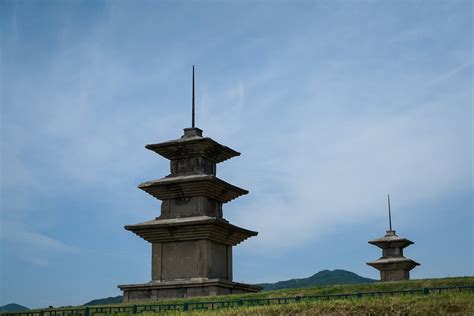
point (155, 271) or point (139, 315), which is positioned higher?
point (155, 271)

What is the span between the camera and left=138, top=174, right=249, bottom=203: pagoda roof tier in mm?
29359

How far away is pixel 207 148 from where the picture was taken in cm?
3042

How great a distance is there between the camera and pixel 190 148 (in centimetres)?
3048

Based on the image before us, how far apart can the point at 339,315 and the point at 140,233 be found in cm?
1589

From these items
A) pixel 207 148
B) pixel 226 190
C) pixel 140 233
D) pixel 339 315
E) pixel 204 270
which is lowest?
pixel 339 315

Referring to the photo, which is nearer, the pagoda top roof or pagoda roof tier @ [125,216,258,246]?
pagoda roof tier @ [125,216,258,246]

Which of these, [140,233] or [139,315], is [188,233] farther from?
[139,315]

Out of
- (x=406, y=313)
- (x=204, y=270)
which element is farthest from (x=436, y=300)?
(x=204, y=270)

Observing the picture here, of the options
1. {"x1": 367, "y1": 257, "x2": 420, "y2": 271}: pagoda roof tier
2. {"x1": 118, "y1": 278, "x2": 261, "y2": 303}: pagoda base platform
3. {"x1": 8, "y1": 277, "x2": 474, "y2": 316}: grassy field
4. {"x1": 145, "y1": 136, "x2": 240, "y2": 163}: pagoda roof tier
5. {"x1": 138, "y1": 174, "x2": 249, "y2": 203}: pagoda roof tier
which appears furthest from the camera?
{"x1": 367, "y1": 257, "x2": 420, "y2": 271}: pagoda roof tier

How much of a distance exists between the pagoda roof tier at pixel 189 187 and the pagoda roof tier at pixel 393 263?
2343 centimetres

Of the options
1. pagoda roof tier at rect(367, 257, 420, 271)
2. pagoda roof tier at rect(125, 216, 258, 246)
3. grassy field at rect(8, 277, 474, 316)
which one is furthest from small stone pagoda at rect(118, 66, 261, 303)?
pagoda roof tier at rect(367, 257, 420, 271)

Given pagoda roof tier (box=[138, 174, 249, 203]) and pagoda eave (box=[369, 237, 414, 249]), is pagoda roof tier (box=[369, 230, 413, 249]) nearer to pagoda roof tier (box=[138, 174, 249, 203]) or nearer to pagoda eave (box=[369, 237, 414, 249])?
pagoda eave (box=[369, 237, 414, 249])

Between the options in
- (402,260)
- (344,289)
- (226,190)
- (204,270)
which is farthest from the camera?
(402,260)

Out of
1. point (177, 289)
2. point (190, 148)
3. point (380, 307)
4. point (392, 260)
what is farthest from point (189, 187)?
point (392, 260)
